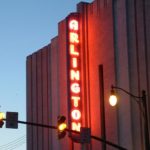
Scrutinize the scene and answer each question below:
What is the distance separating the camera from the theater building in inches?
1439

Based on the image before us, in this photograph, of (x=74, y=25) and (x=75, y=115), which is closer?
(x=75, y=115)

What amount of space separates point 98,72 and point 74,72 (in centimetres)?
295

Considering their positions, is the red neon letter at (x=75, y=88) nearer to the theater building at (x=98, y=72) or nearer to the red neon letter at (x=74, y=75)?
the theater building at (x=98, y=72)

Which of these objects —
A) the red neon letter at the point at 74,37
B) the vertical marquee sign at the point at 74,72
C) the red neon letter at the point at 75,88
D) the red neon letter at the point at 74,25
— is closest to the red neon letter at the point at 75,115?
the vertical marquee sign at the point at 74,72

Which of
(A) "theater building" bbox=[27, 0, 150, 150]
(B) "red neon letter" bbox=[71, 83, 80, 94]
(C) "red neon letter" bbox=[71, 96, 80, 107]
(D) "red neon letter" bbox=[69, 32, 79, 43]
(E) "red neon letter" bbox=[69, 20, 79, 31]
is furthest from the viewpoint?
(E) "red neon letter" bbox=[69, 20, 79, 31]

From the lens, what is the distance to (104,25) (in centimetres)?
4069

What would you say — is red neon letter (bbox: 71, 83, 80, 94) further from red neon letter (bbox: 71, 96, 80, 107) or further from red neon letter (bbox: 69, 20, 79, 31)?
red neon letter (bbox: 69, 20, 79, 31)

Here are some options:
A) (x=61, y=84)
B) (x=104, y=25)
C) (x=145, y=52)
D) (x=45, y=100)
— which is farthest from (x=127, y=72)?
(x=45, y=100)

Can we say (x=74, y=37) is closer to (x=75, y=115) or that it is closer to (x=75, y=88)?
(x=75, y=88)

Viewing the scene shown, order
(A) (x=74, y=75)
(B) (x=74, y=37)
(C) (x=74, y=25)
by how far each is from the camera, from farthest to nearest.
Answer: (C) (x=74, y=25) < (B) (x=74, y=37) < (A) (x=74, y=75)

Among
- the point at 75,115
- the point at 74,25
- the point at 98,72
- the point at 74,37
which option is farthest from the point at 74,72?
the point at 74,25

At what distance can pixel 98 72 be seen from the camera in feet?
134

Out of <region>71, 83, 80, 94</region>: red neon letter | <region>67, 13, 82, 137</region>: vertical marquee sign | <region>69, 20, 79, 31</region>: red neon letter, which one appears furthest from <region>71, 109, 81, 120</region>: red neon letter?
<region>69, 20, 79, 31</region>: red neon letter

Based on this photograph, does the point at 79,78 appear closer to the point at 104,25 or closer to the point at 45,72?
the point at 104,25
